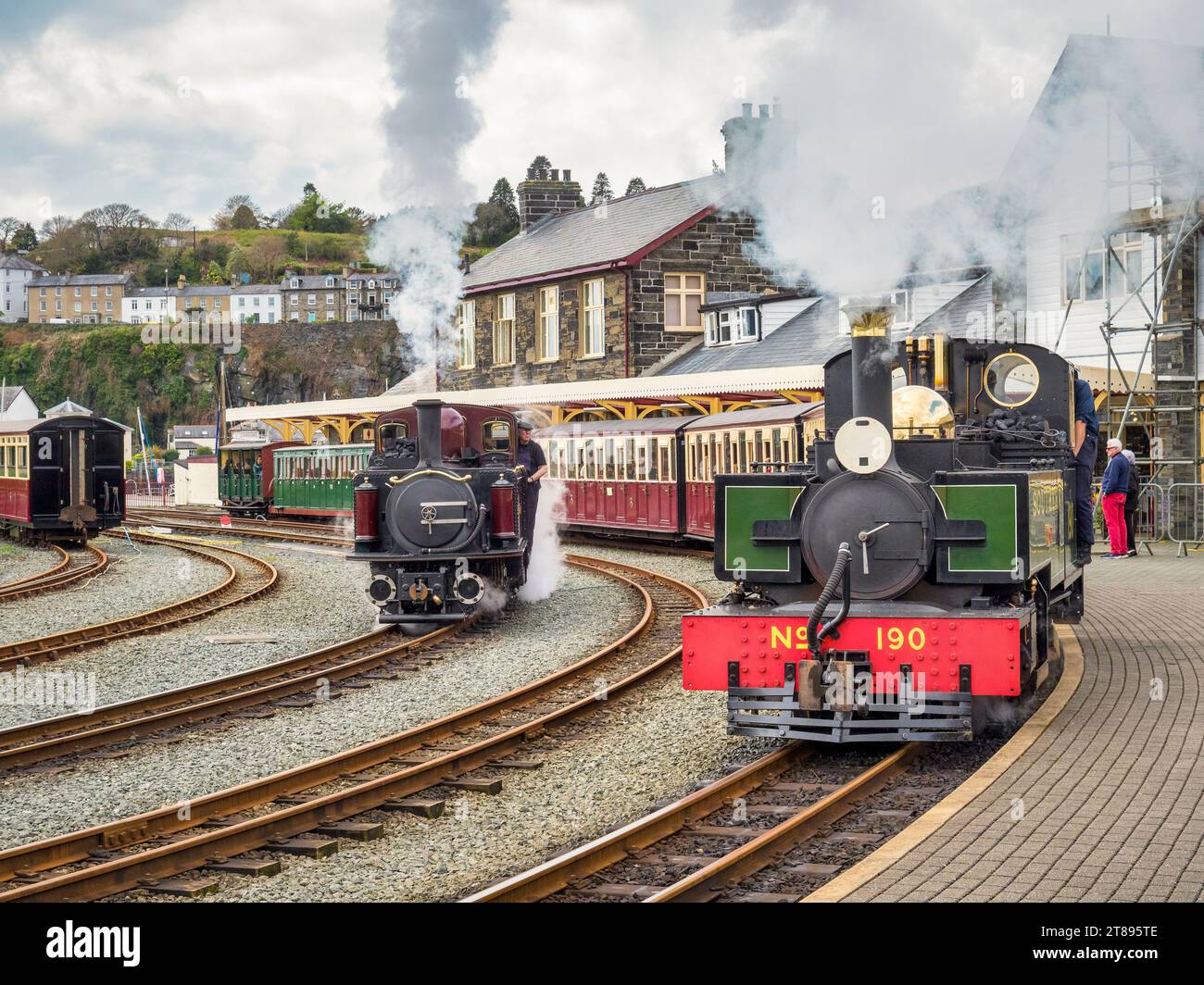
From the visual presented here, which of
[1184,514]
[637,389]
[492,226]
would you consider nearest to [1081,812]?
[1184,514]

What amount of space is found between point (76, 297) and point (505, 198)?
245 ft

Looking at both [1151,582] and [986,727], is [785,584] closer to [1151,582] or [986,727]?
[986,727]

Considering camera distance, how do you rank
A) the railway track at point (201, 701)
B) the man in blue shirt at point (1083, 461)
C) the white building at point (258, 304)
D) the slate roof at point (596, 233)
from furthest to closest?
the white building at point (258, 304)
the slate roof at point (596, 233)
the man in blue shirt at point (1083, 461)
the railway track at point (201, 701)

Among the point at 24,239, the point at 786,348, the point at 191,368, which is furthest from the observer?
the point at 24,239

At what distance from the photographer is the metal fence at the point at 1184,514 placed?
2280 centimetres

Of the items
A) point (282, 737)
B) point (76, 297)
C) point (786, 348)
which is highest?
point (76, 297)

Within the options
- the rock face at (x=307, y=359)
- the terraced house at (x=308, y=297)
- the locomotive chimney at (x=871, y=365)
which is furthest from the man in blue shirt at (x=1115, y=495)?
the terraced house at (x=308, y=297)

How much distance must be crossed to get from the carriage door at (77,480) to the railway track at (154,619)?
→ 6.56 metres

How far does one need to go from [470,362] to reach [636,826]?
36.5 meters

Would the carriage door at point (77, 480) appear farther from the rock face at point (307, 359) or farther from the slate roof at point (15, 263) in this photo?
the slate roof at point (15, 263)

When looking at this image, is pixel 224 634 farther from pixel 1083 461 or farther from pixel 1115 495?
pixel 1115 495

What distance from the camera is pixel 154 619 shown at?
16.3 metres

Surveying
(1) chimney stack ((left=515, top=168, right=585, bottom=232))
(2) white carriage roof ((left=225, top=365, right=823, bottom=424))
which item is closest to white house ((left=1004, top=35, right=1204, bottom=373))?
(2) white carriage roof ((left=225, top=365, right=823, bottom=424))
